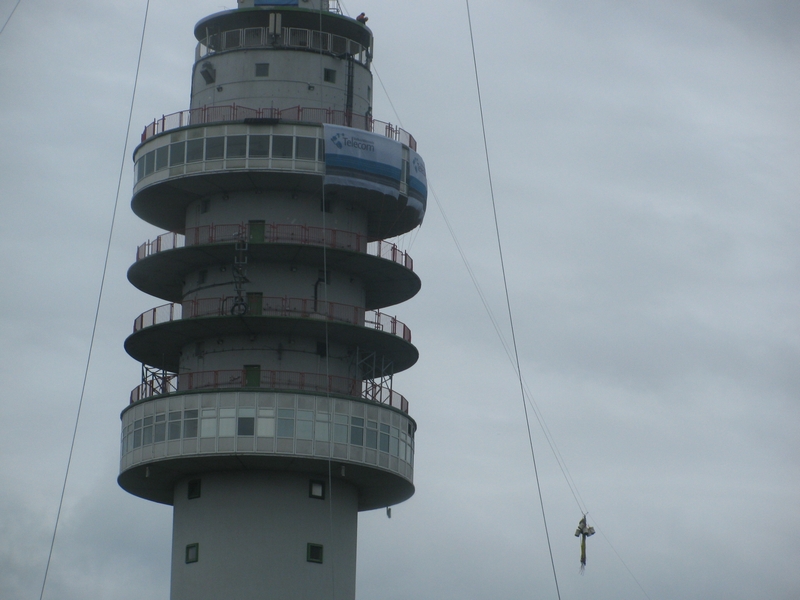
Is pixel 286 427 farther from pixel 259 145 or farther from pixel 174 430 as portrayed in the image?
pixel 259 145

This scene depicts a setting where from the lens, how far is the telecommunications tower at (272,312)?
8769cm

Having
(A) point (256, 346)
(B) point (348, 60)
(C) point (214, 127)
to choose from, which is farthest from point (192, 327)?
(B) point (348, 60)

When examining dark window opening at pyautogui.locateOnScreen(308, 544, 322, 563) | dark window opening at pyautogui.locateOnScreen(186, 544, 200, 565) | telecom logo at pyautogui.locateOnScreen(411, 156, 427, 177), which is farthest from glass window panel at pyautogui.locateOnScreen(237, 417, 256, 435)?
telecom logo at pyautogui.locateOnScreen(411, 156, 427, 177)

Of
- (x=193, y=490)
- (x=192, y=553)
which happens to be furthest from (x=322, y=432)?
(x=192, y=553)

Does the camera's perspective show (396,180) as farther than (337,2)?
No

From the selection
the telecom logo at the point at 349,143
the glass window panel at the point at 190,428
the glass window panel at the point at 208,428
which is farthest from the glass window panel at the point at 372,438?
the telecom logo at the point at 349,143

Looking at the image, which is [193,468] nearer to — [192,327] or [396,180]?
[192,327]

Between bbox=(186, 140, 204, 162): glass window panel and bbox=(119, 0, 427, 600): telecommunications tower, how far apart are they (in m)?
0.07

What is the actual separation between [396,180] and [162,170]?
11.9m

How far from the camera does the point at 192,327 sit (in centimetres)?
9006

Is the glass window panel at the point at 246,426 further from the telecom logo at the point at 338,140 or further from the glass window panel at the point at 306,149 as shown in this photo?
the telecom logo at the point at 338,140

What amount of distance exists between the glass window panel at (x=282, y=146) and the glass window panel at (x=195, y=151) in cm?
373

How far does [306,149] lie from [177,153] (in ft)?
21.7

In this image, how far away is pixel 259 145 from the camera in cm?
9094
